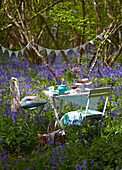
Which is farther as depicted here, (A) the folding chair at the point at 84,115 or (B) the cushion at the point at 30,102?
(B) the cushion at the point at 30,102

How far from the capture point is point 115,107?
5.44m

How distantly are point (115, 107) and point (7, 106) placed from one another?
Result: 222 centimetres

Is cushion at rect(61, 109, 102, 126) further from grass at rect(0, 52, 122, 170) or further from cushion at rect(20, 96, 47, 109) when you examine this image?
cushion at rect(20, 96, 47, 109)

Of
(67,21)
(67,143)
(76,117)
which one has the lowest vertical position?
(67,143)

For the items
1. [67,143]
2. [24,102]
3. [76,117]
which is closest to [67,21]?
[24,102]

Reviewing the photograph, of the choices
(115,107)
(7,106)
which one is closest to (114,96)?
(115,107)

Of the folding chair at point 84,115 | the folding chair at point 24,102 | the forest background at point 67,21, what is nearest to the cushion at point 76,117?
the folding chair at point 84,115

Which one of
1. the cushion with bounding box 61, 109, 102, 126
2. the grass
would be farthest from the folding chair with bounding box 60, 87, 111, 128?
the grass

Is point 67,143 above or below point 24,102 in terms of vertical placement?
below

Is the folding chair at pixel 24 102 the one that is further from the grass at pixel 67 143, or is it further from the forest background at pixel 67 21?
the forest background at pixel 67 21

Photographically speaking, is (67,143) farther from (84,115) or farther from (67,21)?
(67,21)

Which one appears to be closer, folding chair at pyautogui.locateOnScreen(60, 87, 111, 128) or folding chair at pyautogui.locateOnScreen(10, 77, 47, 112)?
folding chair at pyautogui.locateOnScreen(60, 87, 111, 128)

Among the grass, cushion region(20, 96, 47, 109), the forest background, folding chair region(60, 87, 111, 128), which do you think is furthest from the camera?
the forest background

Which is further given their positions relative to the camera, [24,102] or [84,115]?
[24,102]
